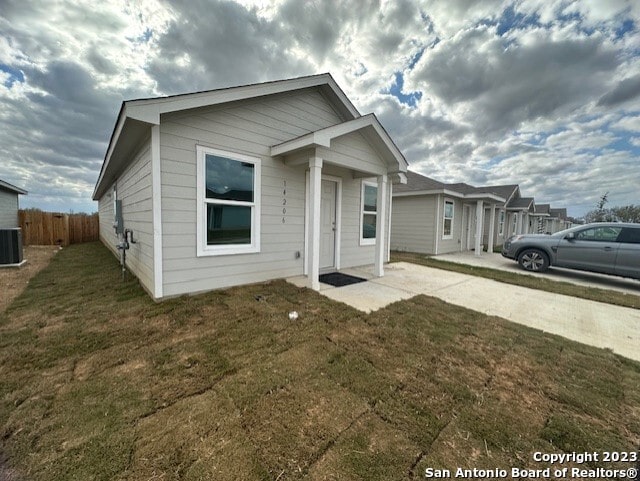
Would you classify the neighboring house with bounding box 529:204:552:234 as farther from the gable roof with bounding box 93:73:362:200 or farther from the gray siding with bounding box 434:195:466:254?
the gable roof with bounding box 93:73:362:200

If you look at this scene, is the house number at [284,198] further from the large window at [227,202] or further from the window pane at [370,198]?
the window pane at [370,198]

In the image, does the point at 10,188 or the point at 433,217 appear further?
the point at 10,188

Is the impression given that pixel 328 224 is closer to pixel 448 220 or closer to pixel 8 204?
pixel 448 220

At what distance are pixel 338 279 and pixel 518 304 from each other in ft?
11.5

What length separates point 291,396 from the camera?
199cm

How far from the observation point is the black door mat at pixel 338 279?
18.0 ft

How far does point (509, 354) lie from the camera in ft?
9.05

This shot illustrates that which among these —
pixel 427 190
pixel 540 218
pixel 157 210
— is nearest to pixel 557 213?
pixel 540 218

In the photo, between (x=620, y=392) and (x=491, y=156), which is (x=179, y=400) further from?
(x=491, y=156)

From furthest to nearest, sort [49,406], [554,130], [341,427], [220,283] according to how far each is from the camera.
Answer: [554,130]
[220,283]
[49,406]
[341,427]

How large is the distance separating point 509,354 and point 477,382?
859mm

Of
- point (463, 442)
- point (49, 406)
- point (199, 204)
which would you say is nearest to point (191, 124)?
point (199, 204)

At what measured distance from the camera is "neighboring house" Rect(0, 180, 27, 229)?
12260 mm

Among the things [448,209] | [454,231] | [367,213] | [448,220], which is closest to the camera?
[367,213]
